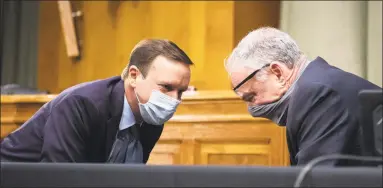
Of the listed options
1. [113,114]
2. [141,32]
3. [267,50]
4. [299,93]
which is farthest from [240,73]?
[141,32]

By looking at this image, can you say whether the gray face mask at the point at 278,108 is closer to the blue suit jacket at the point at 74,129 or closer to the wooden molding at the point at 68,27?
the blue suit jacket at the point at 74,129

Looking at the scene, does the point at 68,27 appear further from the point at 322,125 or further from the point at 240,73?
the point at 322,125

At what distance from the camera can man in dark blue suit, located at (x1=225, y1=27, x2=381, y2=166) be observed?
5.14ft

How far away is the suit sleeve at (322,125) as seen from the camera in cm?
154

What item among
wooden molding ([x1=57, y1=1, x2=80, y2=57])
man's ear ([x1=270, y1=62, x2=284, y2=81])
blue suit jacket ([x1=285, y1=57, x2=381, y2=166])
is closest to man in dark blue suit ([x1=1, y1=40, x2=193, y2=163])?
man's ear ([x1=270, y1=62, x2=284, y2=81])

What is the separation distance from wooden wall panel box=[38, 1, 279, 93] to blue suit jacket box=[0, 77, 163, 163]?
1.88 meters

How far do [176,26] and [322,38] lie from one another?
2.96 ft

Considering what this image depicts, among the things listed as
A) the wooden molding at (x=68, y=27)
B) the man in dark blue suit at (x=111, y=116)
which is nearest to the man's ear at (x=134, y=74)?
the man in dark blue suit at (x=111, y=116)

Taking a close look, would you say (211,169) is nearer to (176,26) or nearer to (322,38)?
(322,38)

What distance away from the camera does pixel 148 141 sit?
212cm

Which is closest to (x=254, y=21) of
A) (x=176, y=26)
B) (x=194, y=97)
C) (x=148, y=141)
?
(x=176, y=26)

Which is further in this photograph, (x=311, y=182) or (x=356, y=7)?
(x=356, y=7)

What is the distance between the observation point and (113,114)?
6.39 feet

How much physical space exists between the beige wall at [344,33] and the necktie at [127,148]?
177 centimetres
